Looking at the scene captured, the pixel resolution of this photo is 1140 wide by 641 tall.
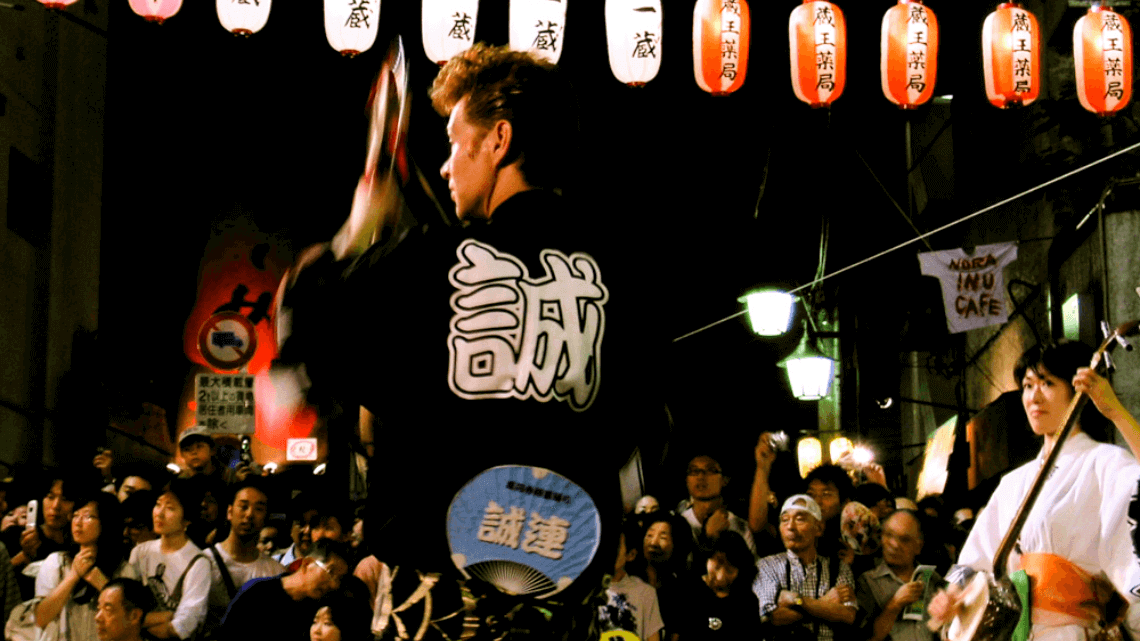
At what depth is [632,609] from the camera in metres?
8.89

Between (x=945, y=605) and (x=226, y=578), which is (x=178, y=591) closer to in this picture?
(x=226, y=578)

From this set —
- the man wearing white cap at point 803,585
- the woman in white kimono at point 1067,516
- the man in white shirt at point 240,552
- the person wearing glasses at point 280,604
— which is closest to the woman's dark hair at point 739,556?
the man wearing white cap at point 803,585

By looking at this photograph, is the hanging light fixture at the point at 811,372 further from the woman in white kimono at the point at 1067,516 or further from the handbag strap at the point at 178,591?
the woman in white kimono at the point at 1067,516

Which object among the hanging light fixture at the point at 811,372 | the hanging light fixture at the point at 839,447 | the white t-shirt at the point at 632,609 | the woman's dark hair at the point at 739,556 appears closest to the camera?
the white t-shirt at the point at 632,609

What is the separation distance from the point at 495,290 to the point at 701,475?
758 centimetres

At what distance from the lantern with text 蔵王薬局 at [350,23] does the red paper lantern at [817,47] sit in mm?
→ 5467

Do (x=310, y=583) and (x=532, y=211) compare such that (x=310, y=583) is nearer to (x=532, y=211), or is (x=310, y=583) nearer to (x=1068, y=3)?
(x=532, y=211)

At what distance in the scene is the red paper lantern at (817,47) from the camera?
1515cm

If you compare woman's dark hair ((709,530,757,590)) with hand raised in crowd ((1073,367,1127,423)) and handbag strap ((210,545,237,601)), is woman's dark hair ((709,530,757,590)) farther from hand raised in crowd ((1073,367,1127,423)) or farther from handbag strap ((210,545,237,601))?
hand raised in crowd ((1073,367,1127,423))

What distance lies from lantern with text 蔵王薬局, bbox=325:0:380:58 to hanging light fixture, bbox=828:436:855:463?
51.6 ft

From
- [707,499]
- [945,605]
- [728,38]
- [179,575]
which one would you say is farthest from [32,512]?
[728,38]

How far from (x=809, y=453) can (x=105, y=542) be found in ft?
72.8

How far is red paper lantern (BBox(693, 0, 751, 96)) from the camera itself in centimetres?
1519

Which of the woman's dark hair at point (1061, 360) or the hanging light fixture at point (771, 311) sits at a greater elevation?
the hanging light fixture at point (771, 311)
